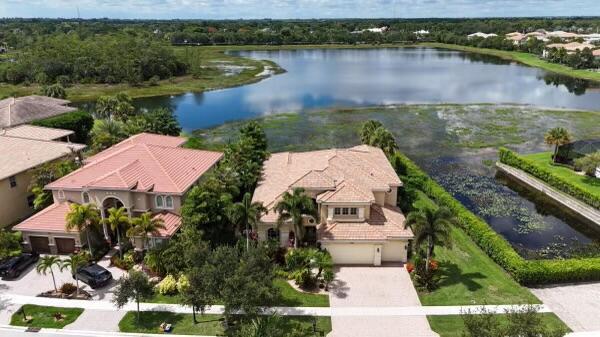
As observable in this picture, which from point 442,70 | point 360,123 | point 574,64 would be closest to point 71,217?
point 360,123

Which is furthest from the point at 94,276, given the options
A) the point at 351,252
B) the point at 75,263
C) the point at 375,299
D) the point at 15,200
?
the point at 375,299

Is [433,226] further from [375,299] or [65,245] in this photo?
[65,245]

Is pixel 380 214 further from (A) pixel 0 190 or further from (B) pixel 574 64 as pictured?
(B) pixel 574 64

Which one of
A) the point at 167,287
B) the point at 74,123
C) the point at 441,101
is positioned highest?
the point at 74,123

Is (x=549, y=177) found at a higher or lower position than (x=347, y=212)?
lower

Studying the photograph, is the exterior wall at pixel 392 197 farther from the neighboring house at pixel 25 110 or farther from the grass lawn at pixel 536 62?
the grass lawn at pixel 536 62
